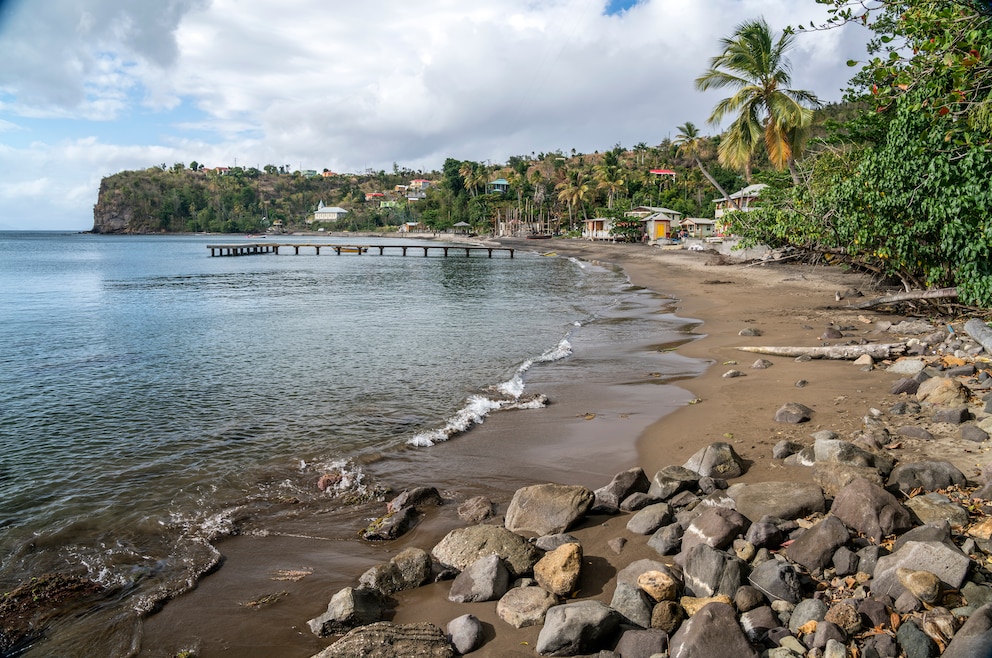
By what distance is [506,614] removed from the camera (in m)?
4.67

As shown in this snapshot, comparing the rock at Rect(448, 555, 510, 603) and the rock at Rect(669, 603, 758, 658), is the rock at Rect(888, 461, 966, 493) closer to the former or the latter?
the rock at Rect(669, 603, 758, 658)

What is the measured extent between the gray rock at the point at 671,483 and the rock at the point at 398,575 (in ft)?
8.21

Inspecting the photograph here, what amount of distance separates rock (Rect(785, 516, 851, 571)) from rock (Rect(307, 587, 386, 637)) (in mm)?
3301

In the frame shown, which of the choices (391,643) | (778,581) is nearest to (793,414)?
(778,581)

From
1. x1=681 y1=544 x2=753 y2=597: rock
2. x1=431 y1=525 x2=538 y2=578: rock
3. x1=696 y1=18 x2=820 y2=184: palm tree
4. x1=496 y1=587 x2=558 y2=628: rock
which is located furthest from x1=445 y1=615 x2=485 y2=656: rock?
x1=696 y1=18 x2=820 y2=184: palm tree

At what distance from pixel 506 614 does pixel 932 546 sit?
299 centimetres

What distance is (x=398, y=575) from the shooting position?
5.40 meters

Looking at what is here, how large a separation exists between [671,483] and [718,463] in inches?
31.7

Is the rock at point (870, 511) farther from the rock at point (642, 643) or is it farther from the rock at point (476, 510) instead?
the rock at point (476, 510)

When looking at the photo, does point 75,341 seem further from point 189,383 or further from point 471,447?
point 471,447

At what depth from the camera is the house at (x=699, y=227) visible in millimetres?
67938

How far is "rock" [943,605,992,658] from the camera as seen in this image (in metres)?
3.21

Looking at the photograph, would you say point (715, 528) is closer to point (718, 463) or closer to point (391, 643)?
point (718, 463)

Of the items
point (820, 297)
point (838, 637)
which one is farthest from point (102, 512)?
point (820, 297)
